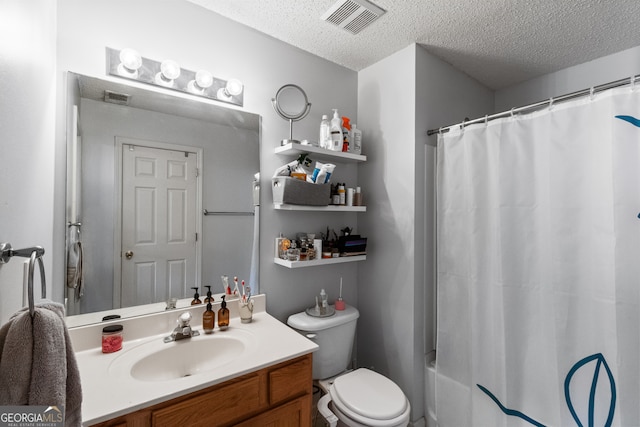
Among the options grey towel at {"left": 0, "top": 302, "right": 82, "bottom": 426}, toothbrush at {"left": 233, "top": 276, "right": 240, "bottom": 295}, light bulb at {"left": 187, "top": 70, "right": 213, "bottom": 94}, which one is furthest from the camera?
toothbrush at {"left": 233, "top": 276, "right": 240, "bottom": 295}

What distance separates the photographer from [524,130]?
1423 mm

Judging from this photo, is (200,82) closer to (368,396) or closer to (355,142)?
(355,142)

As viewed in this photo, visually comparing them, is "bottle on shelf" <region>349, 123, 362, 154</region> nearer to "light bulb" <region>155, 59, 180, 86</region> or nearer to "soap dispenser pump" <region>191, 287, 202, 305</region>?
"light bulb" <region>155, 59, 180, 86</region>

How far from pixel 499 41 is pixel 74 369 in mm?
2335

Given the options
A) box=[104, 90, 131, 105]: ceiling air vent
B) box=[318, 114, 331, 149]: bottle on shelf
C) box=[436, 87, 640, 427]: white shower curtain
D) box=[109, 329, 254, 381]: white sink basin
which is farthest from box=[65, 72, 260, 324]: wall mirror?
box=[436, 87, 640, 427]: white shower curtain

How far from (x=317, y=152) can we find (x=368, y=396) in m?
1.29

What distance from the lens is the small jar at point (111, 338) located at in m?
1.17

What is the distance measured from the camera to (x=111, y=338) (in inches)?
46.3

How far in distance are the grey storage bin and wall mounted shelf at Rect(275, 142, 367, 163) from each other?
0.17 meters

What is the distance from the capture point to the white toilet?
1336 millimetres

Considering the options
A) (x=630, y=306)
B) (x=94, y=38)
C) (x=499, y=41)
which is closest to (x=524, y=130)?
(x=499, y=41)

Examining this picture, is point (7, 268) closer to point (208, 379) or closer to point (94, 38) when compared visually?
point (208, 379)

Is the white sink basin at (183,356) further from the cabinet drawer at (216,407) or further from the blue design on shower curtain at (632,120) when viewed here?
the blue design on shower curtain at (632,120)

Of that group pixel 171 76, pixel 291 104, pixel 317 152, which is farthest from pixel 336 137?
pixel 171 76
